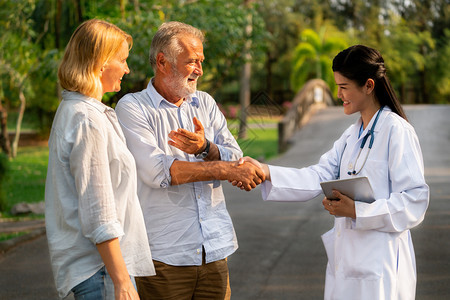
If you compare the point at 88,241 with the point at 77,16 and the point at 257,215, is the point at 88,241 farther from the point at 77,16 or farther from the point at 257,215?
the point at 77,16

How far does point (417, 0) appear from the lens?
43.6m

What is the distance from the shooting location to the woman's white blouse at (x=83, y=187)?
2314mm

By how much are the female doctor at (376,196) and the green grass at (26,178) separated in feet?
27.8

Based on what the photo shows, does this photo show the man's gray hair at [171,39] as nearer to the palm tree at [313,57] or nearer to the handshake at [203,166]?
the handshake at [203,166]

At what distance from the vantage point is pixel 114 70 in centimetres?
251

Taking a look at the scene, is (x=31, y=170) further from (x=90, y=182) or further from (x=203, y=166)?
(x=90, y=182)

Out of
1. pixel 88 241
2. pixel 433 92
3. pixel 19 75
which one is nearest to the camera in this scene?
pixel 88 241

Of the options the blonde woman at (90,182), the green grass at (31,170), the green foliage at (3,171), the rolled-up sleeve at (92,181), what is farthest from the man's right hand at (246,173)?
the green foliage at (3,171)

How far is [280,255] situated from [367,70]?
4400mm

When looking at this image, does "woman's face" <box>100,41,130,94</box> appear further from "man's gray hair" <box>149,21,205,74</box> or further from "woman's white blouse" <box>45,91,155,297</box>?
"man's gray hair" <box>149,21,205,74</box>

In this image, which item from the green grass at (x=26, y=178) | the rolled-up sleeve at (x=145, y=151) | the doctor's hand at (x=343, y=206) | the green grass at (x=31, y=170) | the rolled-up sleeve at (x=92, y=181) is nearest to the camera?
the rolled-up sleeve at (x=92, y=181)

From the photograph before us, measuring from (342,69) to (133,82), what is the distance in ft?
30.1

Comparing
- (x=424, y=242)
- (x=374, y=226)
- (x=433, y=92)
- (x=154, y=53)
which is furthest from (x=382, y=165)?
(x=433, y=92)

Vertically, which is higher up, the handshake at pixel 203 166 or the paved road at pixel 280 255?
the handshake at pixel 203 166
